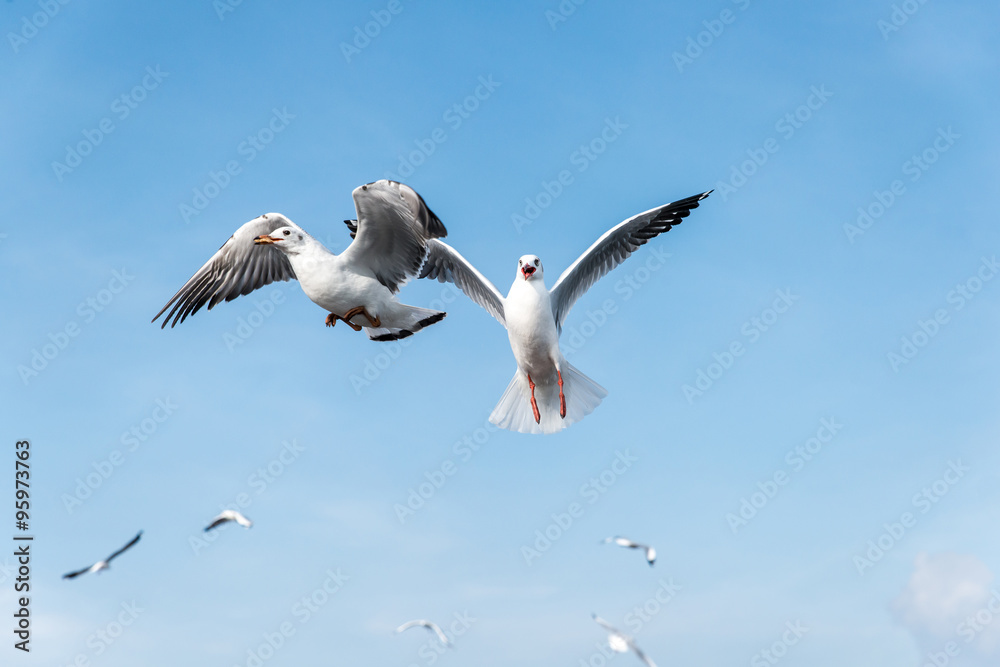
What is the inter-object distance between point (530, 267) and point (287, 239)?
252 cm

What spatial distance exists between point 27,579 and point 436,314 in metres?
5.07

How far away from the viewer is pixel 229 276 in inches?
421

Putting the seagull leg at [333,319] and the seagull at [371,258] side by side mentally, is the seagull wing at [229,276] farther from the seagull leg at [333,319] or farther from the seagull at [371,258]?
the seagull leg at [333,319]

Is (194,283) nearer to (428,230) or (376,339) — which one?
(376,339)

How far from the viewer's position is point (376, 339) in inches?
386

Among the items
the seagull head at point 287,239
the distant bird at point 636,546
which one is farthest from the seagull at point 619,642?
the seagull head at point 287,239

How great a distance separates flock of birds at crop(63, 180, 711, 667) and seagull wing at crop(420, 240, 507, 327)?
0.01 metres

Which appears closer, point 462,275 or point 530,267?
point 530,267

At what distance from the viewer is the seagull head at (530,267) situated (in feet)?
31.7

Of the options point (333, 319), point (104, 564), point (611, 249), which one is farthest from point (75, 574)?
point (611, 249)

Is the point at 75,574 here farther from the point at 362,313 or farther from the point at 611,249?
the point at 611,249

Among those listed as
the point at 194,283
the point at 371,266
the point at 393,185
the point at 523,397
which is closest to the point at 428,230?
the point at 393,185

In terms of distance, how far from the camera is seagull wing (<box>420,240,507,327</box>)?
10.5 meters

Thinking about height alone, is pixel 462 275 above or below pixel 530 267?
below
